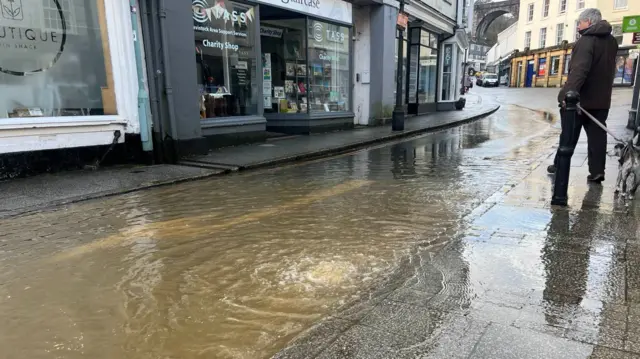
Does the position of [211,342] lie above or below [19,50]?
below

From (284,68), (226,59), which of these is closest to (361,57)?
(284,68)

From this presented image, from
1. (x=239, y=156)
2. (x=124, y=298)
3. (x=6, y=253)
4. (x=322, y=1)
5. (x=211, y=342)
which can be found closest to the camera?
(x=211, y=342)

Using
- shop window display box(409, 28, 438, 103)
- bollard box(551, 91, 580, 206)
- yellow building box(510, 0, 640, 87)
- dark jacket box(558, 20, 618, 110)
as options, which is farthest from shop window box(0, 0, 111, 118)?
yellow building box(510, 0, 640, 87)

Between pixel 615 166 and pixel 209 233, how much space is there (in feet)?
21.6

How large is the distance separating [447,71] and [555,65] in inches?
1183

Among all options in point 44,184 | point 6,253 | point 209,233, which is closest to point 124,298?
point 209,233

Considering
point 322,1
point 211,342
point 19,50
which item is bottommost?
point 211,342

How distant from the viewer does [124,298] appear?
316 cm

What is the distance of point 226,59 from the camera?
10.3 meters

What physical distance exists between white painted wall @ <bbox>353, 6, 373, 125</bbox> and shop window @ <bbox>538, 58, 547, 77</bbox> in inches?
1625

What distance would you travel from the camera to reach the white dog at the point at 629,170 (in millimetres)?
5238

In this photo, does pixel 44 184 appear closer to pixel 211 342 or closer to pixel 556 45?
pixel 211 342

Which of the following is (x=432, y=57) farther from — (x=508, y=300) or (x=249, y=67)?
(x=508, y=300)

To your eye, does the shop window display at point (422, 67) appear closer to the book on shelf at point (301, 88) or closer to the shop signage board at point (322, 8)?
the shop signage board at point (322, 8)
